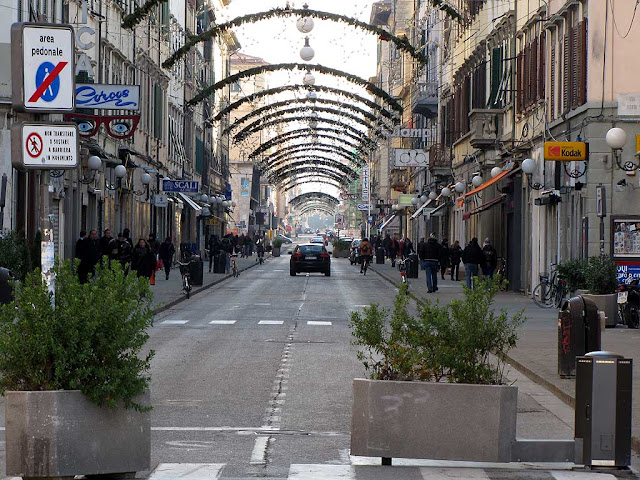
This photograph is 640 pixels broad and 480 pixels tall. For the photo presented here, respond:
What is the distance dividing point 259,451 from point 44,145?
3.33 metres

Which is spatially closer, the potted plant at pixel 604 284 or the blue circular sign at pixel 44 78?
the blue circular sign at pixel 44 78

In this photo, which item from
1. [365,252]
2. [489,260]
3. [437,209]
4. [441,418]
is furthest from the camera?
[437,209]

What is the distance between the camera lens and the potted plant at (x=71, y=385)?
8469 mm

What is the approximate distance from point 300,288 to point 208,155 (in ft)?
161

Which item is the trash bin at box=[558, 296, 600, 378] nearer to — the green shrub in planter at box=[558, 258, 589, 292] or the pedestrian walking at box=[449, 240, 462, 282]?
the green shrub in planter at box=[558, 258, 589, 292]

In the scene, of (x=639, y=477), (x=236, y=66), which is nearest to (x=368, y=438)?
(x=639, y=477)

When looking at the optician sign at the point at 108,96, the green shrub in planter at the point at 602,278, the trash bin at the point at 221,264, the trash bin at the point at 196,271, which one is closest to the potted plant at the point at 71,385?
the green shrub in planter at the point at 602,278

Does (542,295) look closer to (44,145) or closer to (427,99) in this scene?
(44,145)

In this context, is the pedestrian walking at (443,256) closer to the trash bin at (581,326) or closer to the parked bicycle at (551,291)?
the parked bicycle at (551,291)

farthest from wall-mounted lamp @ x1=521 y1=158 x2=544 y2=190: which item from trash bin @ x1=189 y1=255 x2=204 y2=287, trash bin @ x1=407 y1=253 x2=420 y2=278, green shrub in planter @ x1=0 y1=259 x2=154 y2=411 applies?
green shrub in planter @ x1=0 y1=259 x2=154 y2=411

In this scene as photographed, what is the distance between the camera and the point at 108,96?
1225 inches

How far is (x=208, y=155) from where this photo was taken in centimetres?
9319

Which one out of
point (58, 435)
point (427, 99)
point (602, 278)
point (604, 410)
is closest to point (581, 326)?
point (604, 410)

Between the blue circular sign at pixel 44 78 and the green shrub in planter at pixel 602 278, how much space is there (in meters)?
16.5
